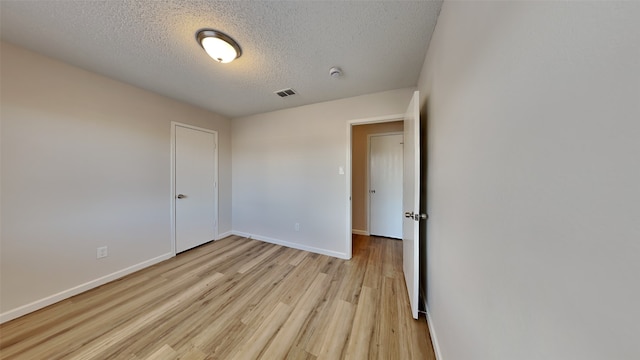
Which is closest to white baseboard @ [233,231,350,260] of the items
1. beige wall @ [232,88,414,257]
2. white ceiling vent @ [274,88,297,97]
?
beige wall @ [232,88,414,257]

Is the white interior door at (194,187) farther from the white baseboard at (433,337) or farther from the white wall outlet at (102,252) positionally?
the white baseboard at (433,337)

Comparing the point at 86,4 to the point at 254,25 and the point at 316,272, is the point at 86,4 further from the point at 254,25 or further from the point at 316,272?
the point at 316,272

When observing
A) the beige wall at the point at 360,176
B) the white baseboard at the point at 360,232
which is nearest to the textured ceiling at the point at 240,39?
the beige wall at the point at 360,176

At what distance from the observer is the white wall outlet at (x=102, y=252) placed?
2.01 m

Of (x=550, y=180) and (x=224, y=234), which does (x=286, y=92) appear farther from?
(x=224, y=234)

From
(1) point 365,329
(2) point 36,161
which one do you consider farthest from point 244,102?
(1) point 365,329

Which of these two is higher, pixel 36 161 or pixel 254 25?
pixel 254 25

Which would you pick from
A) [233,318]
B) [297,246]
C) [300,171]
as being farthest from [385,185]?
[233,318]

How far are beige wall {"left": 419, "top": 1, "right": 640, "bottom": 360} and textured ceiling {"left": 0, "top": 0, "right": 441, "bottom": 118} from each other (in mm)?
705

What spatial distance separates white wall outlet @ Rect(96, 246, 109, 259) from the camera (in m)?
2.01

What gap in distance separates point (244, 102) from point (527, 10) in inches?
113

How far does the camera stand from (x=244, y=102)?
2750mm

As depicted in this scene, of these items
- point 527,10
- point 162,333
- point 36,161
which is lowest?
point 162,333

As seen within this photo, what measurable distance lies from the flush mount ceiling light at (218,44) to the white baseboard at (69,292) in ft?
8.40
